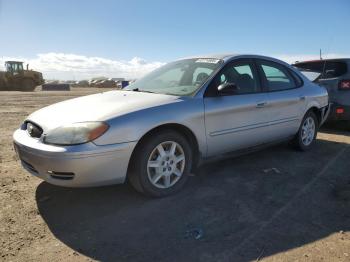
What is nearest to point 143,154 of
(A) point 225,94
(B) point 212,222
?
(B) point 212,222

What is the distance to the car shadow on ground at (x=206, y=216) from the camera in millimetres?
2764

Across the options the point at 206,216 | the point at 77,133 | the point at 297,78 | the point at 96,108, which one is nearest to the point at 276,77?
the point at 297,78

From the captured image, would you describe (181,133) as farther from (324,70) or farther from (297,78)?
(324,70)

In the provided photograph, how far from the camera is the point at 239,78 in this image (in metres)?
4.59

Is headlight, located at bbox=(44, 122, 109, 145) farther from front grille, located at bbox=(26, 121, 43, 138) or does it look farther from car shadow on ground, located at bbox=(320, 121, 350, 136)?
car shadow on ground, located at bbox=(320, 121, 350, 136)

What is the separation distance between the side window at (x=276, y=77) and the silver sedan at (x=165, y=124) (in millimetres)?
18

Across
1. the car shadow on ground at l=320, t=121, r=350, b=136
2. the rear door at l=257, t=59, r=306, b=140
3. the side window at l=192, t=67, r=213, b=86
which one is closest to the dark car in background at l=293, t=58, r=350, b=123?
the car shadow on ground at l=320, t=121, r=350, b=136

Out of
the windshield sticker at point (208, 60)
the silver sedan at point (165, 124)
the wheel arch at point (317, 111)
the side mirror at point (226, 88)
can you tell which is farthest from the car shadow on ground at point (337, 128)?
the side mirror at point (226, 88)

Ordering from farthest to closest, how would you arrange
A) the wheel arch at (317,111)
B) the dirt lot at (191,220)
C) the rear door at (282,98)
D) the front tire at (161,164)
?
the wheel arch at (317,111) → the rear door at (282,98) → the front tire at (161,164) → the dirt lot at (191,220)

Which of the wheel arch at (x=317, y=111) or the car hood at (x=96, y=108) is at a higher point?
the car hood at (x=96, y=108)

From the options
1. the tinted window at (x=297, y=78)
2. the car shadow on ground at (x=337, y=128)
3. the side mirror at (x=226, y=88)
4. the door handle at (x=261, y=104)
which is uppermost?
the tinted window at (x=297, y=78)

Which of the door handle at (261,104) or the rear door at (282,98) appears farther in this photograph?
the rear door at (282,98)

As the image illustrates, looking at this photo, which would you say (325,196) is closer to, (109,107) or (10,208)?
(109,107)

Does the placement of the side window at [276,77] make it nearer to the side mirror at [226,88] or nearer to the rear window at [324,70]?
the side mirror at [226,88]
